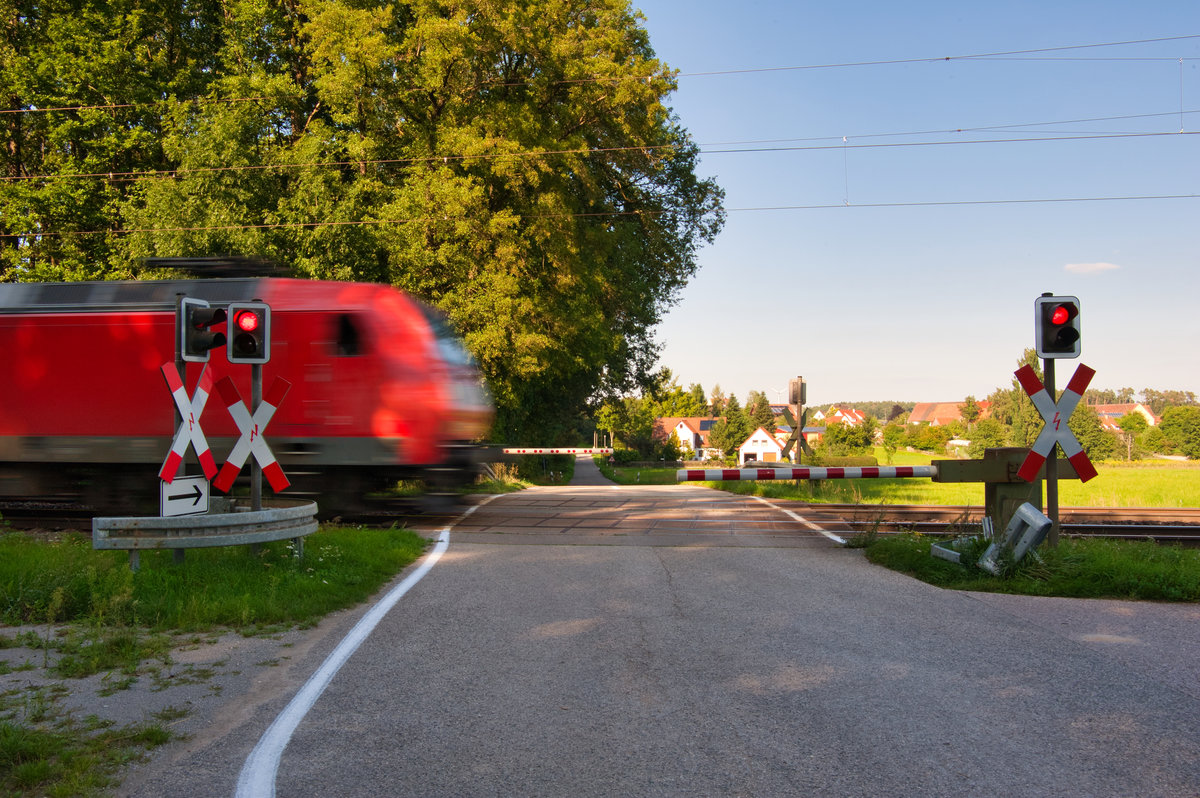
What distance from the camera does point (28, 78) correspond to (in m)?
25.1

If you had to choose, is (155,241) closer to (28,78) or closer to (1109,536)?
(28,78)

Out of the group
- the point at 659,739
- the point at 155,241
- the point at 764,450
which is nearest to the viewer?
the point at 659,739

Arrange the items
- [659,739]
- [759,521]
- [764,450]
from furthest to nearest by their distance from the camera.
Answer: [764,450], [759,521], [659,739]

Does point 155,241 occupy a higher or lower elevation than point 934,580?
higher

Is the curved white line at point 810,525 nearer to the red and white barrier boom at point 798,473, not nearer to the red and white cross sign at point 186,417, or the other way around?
the red and white barrier boom at point 798,473

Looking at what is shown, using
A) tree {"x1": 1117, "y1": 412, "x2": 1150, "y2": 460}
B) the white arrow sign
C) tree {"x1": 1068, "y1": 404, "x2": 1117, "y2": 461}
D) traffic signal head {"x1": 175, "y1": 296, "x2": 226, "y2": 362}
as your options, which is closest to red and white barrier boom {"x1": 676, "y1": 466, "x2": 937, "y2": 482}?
the white arrow sign

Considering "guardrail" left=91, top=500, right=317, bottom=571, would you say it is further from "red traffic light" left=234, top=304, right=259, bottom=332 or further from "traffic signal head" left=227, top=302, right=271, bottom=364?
"red traffic light" left=234, top=304, right=259, bottom=332

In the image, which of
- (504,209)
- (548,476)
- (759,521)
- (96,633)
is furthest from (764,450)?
(96,633)

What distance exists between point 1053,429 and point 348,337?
893 centimetres

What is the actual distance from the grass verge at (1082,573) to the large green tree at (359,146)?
1661 centimetres

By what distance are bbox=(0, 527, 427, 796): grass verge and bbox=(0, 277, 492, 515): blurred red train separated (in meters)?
2.74

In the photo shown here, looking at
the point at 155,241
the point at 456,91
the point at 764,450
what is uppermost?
the point at 456,91

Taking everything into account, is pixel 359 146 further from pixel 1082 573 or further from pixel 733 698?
pixel 733 698

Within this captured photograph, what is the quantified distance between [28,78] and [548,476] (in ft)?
87.2
